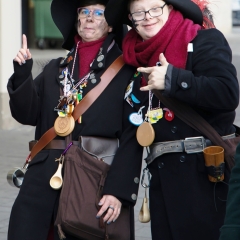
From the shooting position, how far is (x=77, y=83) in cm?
379

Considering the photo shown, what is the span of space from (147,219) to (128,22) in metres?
1.05

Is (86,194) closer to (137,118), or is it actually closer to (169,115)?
(137,118)

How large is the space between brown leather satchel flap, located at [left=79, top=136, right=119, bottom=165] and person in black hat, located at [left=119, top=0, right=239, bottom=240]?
28 centimetres

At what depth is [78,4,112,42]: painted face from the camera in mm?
3814

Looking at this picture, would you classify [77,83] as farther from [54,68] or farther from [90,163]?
[90,163]

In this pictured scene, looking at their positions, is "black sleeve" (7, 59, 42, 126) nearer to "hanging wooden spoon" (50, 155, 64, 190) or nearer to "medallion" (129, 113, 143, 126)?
"hanging wooden spoon" (50, 155, 64, 190)

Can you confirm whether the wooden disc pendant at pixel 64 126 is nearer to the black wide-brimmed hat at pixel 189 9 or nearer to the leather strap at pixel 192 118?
the leather strap at pixel 192 118

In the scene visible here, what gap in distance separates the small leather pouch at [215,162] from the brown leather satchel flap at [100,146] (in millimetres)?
608

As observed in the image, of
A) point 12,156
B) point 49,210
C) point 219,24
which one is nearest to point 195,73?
point 49,210

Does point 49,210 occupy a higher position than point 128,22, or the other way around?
point 128,22

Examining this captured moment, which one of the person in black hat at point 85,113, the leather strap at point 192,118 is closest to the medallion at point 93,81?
the person in black hat at point 85,113

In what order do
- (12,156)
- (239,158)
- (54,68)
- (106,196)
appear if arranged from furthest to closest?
(12,156) → (54,68) → (106,196) → (239,158)

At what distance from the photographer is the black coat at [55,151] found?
366cm

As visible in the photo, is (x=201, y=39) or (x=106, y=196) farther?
(x=106, y=196)
